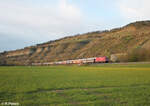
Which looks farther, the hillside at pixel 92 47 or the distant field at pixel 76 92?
the hillside at pixel 92 47

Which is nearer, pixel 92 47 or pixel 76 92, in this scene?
pixel 76 92

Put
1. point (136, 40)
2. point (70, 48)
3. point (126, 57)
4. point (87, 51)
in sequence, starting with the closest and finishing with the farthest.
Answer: point (126, 57), point (136, 40), point (87, 51), point (70, 48)

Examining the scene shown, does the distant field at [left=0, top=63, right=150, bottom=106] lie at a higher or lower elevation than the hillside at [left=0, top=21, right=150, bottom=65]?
lower

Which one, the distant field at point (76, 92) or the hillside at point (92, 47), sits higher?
the hillside at point (92, 47)

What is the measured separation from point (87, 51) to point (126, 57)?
36970mm

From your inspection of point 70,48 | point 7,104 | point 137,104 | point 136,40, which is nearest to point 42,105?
point 7,104

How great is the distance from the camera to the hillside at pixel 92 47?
84.6 meters

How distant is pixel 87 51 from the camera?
97000 mm

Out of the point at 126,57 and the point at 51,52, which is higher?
the point at 51,52

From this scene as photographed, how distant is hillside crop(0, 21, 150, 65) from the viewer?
8462 centimetres

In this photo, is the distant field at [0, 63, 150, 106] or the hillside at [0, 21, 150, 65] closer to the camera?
the distant field at [0, 63, 150, 106]

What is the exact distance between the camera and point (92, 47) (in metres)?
101

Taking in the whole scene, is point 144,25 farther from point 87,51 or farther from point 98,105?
point 98,105

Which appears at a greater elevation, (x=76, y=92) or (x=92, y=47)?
(x=92, y=47)
